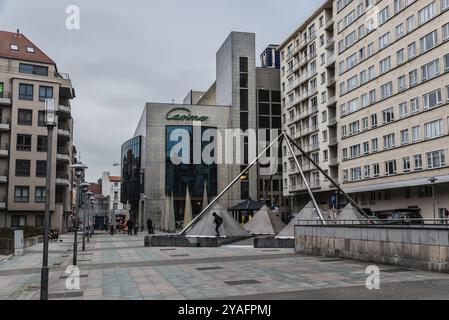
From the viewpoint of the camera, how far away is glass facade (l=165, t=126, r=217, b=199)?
8725cm

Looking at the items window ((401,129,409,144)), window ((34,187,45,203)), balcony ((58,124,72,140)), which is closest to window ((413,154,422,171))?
window ((401,129,409,144))

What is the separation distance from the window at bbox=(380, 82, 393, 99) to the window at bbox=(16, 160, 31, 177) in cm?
4132

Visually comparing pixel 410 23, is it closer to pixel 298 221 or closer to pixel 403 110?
pixel 403 110

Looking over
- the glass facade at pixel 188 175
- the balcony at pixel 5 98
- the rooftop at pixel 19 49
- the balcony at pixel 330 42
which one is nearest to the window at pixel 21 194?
the balcony at pixel 5 98

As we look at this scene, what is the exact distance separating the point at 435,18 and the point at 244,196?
50.1 m

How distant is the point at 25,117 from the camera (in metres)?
60.2

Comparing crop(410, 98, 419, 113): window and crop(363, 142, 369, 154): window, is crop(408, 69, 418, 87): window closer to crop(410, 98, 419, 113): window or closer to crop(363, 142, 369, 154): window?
crop(410, 98, 419, 113): window

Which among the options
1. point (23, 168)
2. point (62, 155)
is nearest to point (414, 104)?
point (62, 155)

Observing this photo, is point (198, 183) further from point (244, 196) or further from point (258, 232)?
point (258, 232)

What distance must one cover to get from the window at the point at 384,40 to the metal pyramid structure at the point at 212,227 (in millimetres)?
30147

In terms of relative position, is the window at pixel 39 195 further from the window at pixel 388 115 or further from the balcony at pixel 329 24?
the balcony at pixel 329 24

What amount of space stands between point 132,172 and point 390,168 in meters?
58.4

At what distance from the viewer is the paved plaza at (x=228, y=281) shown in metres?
11.4
